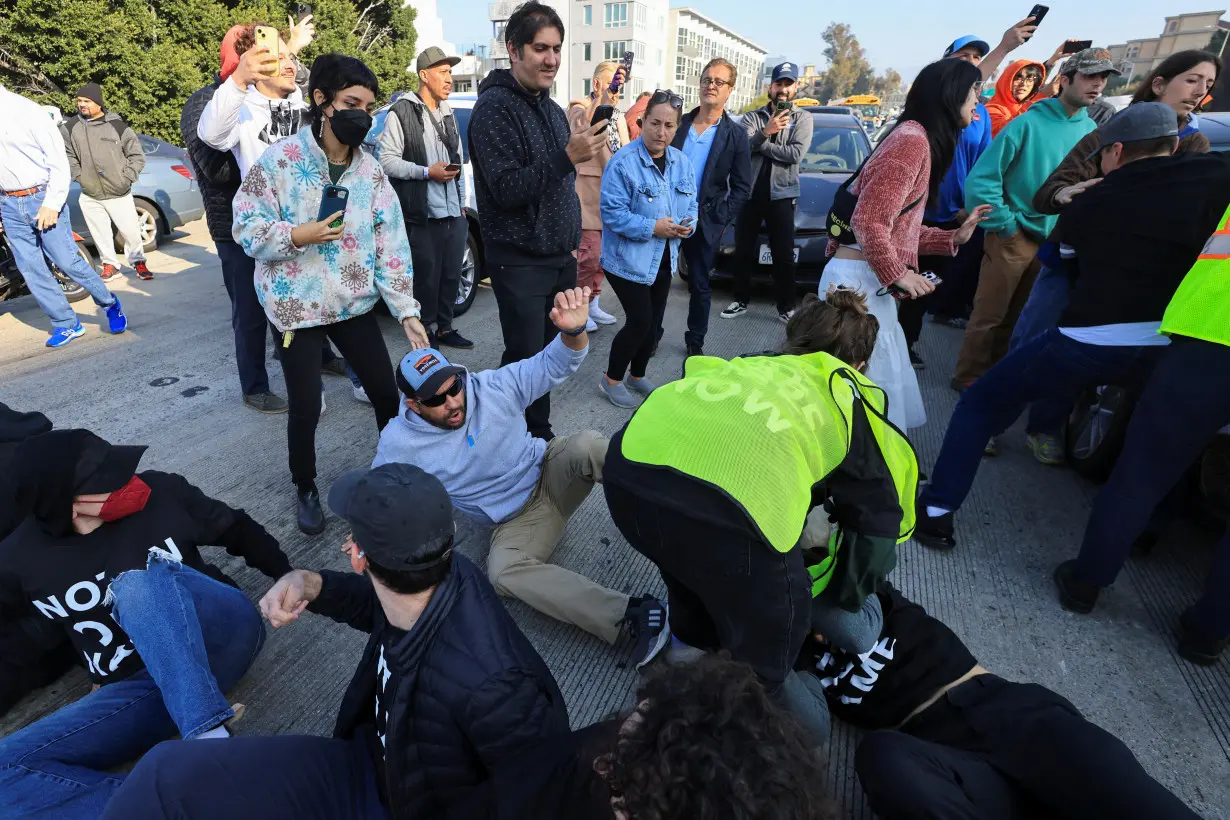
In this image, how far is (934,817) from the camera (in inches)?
55.6

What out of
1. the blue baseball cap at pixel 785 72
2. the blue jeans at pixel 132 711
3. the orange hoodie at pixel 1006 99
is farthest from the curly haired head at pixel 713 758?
the orange hoodie at pixel 1006 99

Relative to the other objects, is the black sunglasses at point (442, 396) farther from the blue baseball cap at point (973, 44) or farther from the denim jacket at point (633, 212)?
the blue baseball cap at point (973, 44)

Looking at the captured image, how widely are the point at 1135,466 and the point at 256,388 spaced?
14.6ft

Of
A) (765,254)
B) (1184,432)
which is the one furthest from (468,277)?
(1184,432)

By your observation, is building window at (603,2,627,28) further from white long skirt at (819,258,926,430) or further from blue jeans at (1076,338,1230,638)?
blue jeans at (1076,338,1230,638)

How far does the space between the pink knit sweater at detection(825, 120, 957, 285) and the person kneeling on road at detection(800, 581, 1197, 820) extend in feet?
5.18

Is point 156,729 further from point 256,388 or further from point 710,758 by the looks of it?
point 256,388

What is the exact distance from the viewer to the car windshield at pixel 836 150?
274 inches

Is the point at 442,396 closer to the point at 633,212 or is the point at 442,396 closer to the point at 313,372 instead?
the point at 313,372

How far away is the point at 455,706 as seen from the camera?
1.33 m

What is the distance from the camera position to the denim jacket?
381 cm

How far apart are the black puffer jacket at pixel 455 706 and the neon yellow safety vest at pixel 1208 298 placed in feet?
7.63

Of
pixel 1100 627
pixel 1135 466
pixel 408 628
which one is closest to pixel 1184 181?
pixel 1135 466

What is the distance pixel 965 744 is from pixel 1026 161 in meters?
3.50
